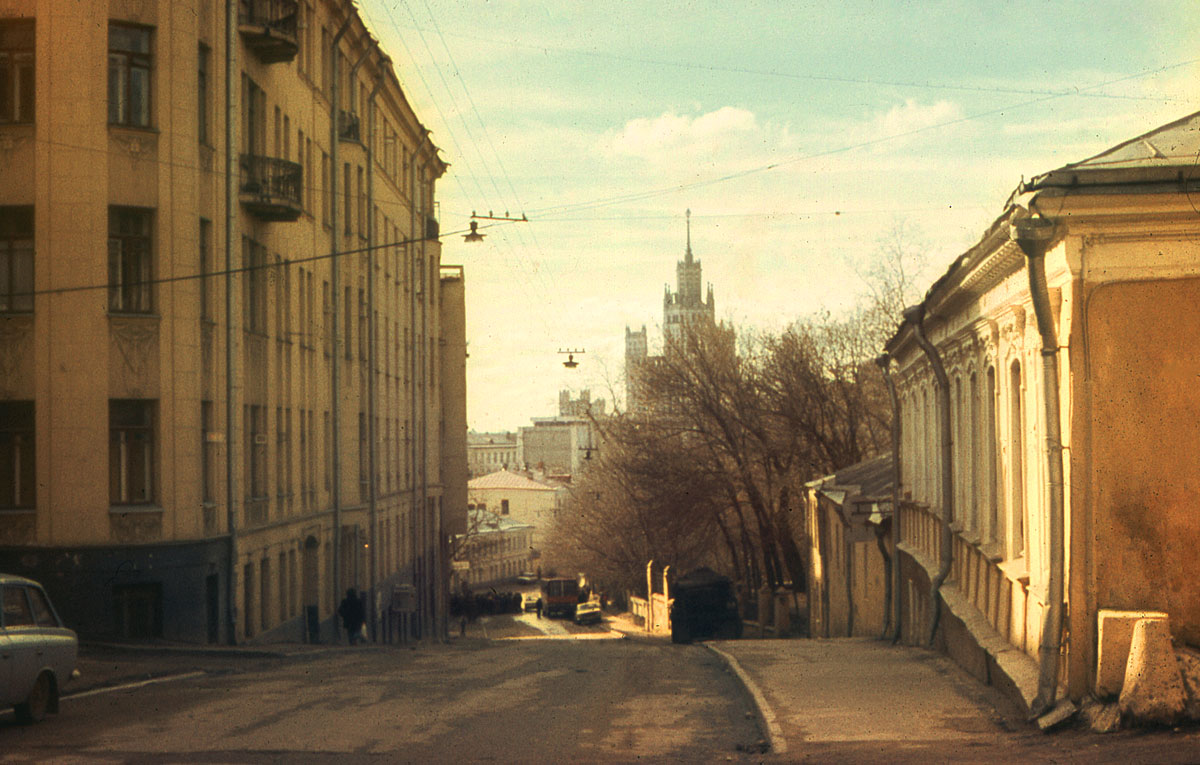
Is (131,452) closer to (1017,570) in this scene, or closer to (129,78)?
(129,78)

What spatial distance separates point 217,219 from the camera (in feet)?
79.4

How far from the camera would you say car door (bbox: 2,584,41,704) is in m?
11.8

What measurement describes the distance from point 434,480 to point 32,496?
95.0 ft

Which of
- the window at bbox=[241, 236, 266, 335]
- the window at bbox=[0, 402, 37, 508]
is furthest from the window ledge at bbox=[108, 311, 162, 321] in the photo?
the window at bbox=[241, 236, 266, 335]

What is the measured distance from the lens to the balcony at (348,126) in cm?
3516

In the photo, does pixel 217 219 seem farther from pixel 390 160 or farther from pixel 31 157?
pixel 390 160

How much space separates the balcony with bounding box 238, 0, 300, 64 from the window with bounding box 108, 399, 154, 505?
7663 millimetres

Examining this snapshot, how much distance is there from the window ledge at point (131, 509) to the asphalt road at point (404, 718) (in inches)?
153

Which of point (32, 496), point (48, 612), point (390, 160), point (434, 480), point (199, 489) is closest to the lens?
point (48, 612)

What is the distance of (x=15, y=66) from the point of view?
2184cm

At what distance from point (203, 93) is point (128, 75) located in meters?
1.78

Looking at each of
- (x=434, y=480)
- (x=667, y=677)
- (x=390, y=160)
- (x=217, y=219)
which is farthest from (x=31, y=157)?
(x=434, y=480)

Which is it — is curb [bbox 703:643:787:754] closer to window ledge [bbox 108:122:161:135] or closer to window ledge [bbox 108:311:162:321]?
window ledge [bbox 108:311:162:321]

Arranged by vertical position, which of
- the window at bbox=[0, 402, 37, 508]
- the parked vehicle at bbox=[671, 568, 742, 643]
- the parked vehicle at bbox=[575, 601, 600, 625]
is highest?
the window at bbox=[0, 402, 37, 508]
